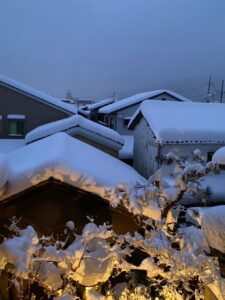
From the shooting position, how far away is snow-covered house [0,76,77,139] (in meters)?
18.4

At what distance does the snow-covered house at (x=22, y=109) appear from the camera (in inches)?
725

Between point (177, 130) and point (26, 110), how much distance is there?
33.4ft

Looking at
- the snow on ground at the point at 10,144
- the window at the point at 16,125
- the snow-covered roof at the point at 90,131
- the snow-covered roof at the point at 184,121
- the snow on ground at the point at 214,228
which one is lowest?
the snow on ground at the point at 10,144

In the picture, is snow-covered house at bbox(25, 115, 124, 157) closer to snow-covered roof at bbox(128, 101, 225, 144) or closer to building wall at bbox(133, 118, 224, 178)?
building wall at bbox(133, 118, 224, 178)

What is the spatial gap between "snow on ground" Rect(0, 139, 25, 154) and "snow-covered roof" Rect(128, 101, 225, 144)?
7.37 metres

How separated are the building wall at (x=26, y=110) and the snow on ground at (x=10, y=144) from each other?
0.68 m

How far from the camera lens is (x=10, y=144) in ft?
57.8

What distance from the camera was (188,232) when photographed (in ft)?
15.6

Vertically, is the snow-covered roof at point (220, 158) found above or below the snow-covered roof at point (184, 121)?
above

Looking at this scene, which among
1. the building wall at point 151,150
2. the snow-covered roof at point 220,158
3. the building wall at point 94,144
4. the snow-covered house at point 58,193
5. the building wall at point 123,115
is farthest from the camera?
the building wall at point 123,115

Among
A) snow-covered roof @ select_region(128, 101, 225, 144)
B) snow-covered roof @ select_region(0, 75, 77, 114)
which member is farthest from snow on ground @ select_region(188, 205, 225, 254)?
snow-covered roof @ select_region(0, 75, 77, 114)

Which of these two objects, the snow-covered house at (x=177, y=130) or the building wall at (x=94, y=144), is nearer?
the snow-covered house at (x=177, y=130)

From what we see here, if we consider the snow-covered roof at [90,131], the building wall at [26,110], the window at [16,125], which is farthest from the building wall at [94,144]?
the window at [16,125]

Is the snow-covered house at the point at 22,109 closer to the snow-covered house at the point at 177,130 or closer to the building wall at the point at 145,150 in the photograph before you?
the building wall at the point at 145,150
